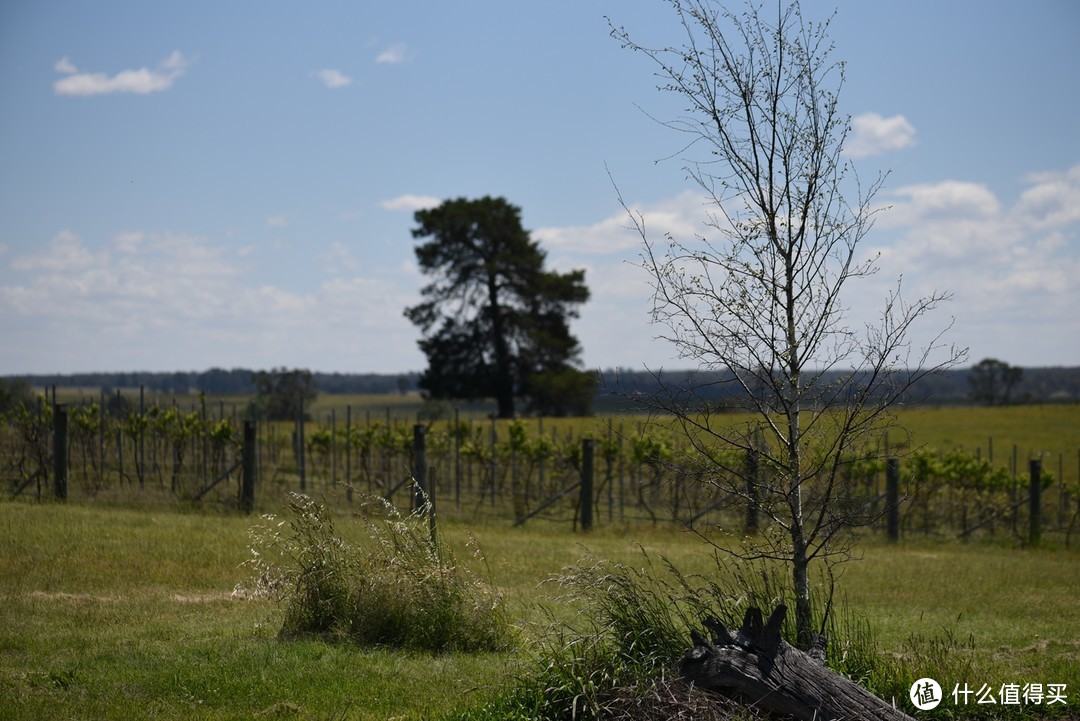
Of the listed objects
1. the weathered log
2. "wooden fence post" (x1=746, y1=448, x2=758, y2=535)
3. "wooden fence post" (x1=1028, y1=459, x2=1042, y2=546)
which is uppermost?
"wooden fence post" (x1=746, y1=448, x2=758, y2=535)

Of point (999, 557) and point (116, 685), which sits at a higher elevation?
point (116, 685)

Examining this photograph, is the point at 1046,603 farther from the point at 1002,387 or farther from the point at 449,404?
the point at 1002,387

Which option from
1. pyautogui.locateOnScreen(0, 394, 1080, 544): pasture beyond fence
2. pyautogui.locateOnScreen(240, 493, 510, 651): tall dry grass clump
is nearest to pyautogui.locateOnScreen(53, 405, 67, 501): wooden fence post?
pyautogui.locateOnScreen(0, 394, 1080, 544): pasture beyond fence

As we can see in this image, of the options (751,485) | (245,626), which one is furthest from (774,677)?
(245,626)

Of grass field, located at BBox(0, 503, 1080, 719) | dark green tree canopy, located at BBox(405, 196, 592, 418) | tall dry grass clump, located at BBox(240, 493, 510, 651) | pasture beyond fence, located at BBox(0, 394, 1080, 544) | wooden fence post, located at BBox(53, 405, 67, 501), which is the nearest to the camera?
grass field, located at BBox(0, 503, 1080, 719)

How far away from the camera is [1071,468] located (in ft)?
118

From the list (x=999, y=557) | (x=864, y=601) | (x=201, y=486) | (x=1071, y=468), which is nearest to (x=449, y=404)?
(x=1071, y=468)

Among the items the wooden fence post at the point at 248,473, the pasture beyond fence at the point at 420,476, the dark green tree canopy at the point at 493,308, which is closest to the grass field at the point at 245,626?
the wooden fence post at the point at 248,473

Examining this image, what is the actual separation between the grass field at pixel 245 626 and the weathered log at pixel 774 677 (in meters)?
1.16

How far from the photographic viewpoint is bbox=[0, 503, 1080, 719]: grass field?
592 cm

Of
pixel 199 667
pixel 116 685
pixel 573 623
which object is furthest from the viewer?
pixel 573 623

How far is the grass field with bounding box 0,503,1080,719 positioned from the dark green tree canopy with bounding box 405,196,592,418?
32.1 metres

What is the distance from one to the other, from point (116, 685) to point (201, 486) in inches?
523

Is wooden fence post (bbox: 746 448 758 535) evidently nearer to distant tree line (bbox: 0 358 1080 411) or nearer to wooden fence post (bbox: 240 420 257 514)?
wooden fence post (bbox: 240 420 257 514)
